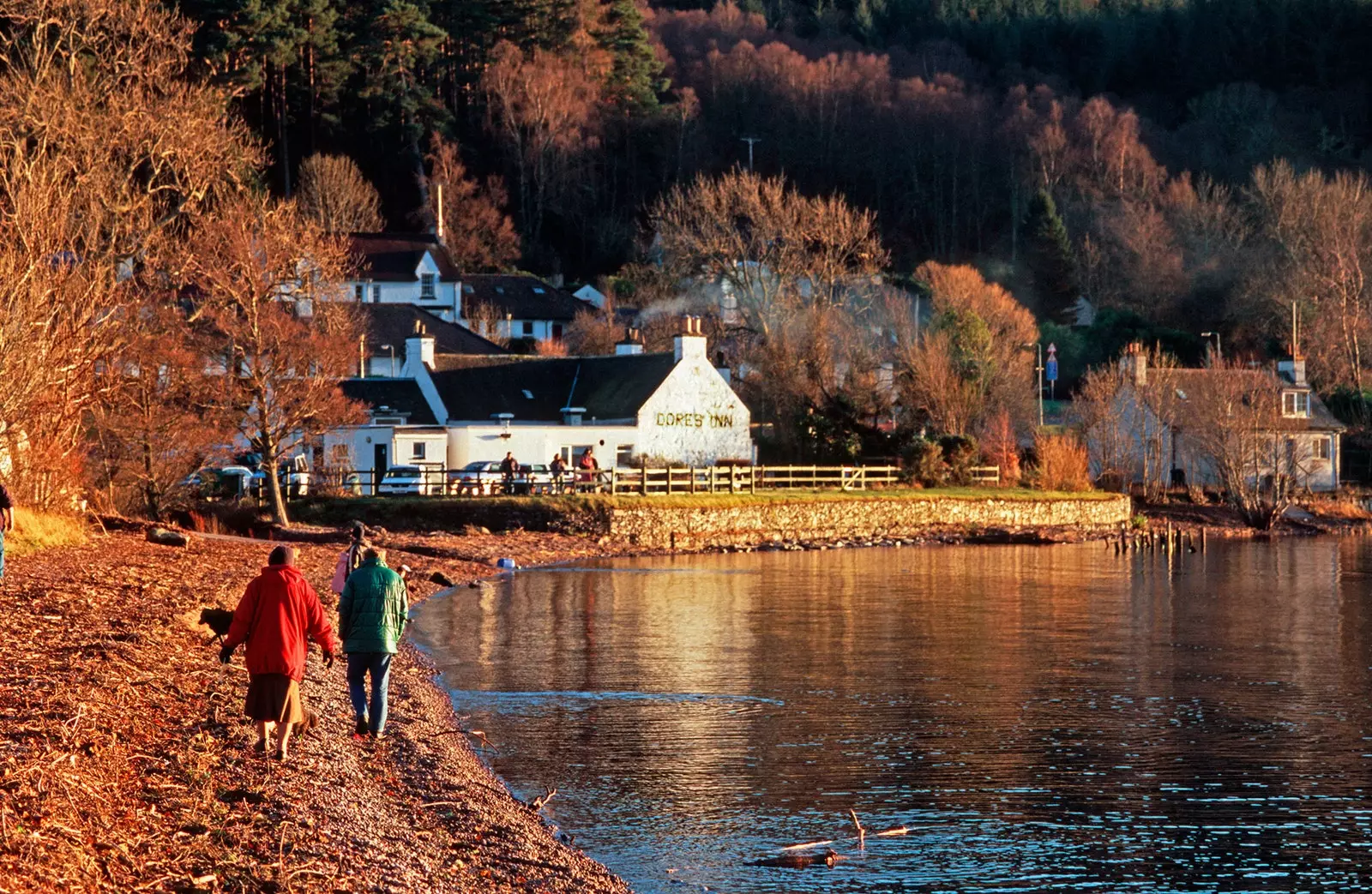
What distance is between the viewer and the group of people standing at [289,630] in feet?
48.5

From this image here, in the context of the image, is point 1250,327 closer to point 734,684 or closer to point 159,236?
point 159,236

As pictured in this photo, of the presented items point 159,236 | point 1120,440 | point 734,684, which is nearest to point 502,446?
point 159,236

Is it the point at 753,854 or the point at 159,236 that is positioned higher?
the point at 159,236

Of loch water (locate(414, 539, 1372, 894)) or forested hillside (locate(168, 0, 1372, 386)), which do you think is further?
forested hillside (locate(168, 0, 1372, 386))

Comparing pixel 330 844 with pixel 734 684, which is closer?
pixel 330 844

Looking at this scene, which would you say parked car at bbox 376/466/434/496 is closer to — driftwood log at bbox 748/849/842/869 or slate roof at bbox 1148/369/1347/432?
slate roof at bbox 1148/369/1347/432

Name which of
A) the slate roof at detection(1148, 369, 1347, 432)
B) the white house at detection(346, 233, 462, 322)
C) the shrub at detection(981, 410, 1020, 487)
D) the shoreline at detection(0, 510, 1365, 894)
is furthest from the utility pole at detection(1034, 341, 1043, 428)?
the shoreline at detection(0, 510, 1365, 894)

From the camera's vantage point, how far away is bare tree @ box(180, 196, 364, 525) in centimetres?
4703

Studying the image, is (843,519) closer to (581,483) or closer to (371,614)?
(581,483)

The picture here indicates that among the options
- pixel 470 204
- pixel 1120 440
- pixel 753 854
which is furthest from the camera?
pixel 470 204

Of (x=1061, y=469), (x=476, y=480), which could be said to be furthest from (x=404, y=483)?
(x=1061, y=469)

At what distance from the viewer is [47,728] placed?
1357 cm

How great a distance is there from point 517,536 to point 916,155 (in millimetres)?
76129

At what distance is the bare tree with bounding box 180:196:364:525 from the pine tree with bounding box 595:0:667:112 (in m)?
71.4
